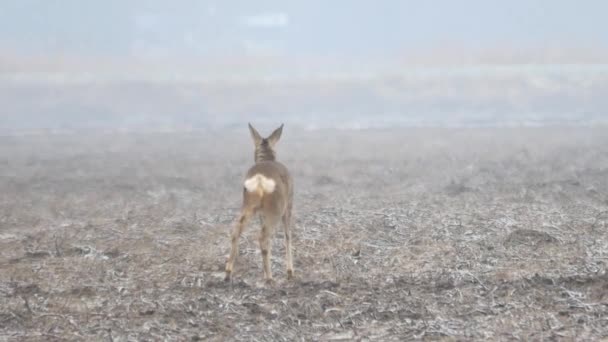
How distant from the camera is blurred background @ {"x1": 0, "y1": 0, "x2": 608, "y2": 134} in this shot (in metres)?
30.0

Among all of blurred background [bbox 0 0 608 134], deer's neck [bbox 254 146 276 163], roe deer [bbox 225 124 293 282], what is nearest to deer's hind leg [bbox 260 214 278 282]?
roe deer [bbox 225 124 293 282]

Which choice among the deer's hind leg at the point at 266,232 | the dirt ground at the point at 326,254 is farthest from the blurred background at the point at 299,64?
the deer's hind leg at the point at 266,232

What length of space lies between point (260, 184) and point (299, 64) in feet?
113

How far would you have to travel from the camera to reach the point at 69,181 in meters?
15.8

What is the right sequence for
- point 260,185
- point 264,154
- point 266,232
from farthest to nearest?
point 264,154 → point 266,232 → point 260,185

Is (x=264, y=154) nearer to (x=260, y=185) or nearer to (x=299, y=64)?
(x=260, y=185)

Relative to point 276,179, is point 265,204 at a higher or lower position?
lower

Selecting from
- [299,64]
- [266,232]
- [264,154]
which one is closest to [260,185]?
[266,232]

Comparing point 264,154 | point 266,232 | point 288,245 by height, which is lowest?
point 288,245

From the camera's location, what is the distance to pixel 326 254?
30.3 feet

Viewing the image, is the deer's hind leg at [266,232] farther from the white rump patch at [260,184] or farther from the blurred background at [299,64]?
the blurred background at [299,64]

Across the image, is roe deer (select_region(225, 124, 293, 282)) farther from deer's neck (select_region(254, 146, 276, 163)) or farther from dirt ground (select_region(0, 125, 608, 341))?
deer's neck (select_region(254, 146, 276, 163))

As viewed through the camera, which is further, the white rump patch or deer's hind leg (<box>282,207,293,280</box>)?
deer's hind leg (<box>282,207,293,280</box>)

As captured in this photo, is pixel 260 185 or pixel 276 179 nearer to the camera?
pixel 260 185
